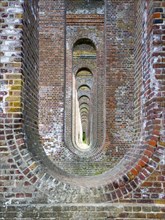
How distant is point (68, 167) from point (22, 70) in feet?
20.5

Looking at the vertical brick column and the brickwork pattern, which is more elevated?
the vertical brick column

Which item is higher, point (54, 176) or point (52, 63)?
point (52, 63)

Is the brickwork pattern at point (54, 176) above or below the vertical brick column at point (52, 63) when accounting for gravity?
below

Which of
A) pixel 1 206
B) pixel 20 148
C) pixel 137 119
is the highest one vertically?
pixel 137 119

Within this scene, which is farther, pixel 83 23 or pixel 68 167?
pixel 83 23

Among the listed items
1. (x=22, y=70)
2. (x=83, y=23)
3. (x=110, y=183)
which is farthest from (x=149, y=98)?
(x=83, y=23)

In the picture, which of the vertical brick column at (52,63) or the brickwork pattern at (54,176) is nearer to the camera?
the brickwork pattern at (54,176)

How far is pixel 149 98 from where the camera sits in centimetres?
351

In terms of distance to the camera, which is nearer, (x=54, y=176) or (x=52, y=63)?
(x=54, y=176)

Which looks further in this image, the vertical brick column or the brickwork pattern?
the vertical brick column

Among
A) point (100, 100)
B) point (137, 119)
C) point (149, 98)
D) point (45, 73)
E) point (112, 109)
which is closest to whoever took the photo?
point (149, 98)

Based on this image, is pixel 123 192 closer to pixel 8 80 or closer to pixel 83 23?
pixel 8 80

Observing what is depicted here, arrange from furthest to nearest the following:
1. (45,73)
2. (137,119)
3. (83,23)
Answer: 1. (83,23)
2. (45,73)
3. (137,119)

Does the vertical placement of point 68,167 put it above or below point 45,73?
below
